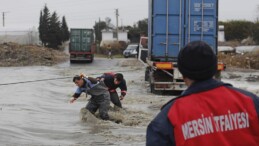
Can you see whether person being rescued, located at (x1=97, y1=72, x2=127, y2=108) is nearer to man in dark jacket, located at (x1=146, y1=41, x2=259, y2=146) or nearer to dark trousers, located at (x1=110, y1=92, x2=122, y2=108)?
dark trousers, located at (x1=110, y1=92, x2=122, y2=108)

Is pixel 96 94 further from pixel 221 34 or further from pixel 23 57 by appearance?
pixel 221 34

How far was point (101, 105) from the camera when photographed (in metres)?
12.2

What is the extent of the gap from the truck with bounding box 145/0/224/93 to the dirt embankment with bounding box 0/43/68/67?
88.2 ft

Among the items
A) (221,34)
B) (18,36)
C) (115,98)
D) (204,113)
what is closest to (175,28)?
(115,98)

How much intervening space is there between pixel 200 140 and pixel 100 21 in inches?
4668

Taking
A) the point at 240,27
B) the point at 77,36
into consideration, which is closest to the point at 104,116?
the point at 77,36

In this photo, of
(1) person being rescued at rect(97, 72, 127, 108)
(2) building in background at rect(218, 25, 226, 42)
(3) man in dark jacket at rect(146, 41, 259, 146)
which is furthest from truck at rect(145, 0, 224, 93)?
(2) building in background at rect(218, 25, 226, 42)

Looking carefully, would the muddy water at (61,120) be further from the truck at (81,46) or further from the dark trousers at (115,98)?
the truck at (81,46)

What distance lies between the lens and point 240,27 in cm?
8600

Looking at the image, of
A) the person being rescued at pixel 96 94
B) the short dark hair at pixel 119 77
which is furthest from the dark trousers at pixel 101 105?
the short dark hair at pixel 119 77

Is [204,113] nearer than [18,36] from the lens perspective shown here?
Yes

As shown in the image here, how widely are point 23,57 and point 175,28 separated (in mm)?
30394

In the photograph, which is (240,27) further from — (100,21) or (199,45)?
(199,45)

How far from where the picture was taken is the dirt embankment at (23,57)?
147ft
